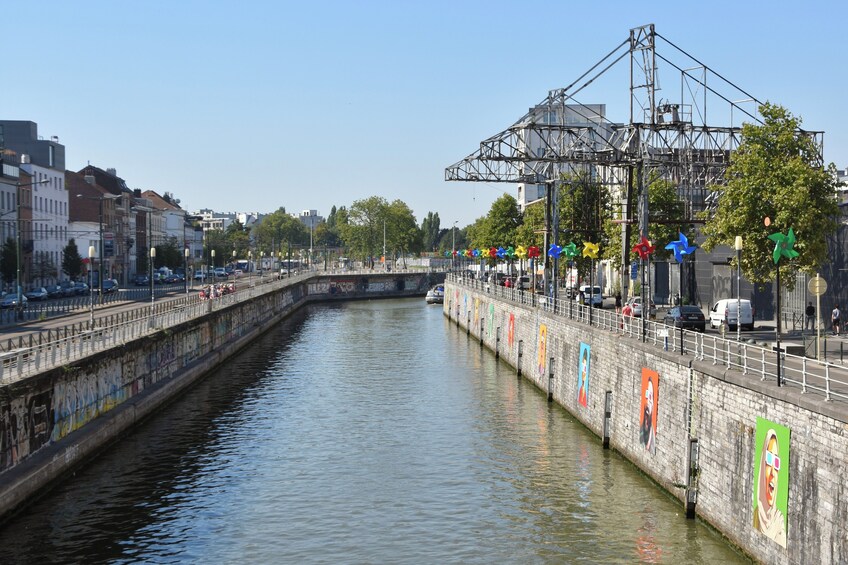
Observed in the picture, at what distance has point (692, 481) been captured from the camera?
26219 mm

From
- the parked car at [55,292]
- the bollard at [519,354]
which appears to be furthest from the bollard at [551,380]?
the parked car at [55,292]

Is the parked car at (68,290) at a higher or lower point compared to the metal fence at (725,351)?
lower

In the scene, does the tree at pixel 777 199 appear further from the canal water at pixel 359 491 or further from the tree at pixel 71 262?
the tree at pixel 71 262

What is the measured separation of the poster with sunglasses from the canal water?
6.52 feet

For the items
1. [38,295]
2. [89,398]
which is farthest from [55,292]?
[89,398]

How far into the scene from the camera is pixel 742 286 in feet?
211

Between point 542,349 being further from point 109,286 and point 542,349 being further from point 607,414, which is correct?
point 109,286

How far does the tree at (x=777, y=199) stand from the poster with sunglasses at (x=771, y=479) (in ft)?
73.8

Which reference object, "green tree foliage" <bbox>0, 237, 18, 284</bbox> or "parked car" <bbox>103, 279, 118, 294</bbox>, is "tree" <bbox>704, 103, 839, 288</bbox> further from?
"green tree foliage" <bbox>0, 237, 18, 284</bbox>

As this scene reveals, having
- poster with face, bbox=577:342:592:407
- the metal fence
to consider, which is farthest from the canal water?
the metal fence

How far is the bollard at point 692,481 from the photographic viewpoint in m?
26.0

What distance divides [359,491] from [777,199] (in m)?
23.5

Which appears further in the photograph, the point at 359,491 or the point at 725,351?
the point at 359,491

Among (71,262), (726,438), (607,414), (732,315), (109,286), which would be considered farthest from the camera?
(71,262)
